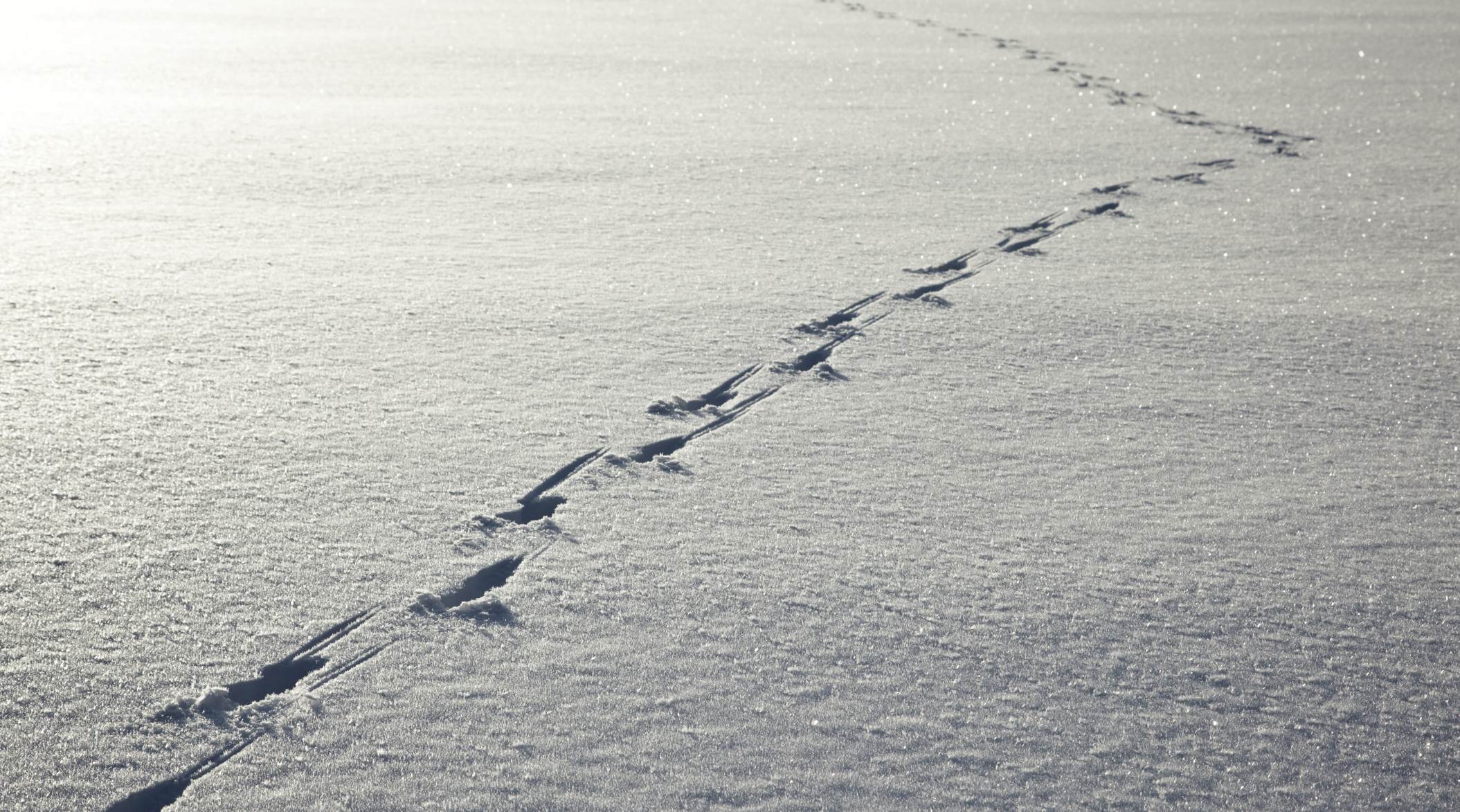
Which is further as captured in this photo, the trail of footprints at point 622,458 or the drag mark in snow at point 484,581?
the drag mark in snow at point 484,581

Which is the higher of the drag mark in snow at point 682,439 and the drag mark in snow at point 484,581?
the drag mark in snow at point 682,439

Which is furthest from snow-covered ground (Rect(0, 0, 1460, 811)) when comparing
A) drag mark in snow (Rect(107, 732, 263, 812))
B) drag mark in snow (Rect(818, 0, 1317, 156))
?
drag mark in snow (Rect(818, 0, 1317, 156))

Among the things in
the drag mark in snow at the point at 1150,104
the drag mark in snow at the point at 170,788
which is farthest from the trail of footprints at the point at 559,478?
the drag mark in snow at the point at 1150,104

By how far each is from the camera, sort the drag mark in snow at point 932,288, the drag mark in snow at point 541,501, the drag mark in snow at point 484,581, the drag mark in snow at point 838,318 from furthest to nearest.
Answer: the drag mark in snow at point 932,288 → the drag mark in snow at point 838,318 → the drag mark in snow at point 541,501 → the drag mark in snow at point 484,581

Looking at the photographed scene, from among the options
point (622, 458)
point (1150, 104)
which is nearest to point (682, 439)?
point (622, 458)

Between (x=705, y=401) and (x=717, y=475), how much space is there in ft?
1.18

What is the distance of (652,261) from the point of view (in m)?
3.25

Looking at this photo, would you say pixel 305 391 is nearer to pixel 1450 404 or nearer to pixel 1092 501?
pixel 1092 501

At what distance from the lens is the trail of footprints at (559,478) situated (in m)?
1.39

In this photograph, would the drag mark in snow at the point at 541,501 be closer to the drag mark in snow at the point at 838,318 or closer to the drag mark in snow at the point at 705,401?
the drag mark in snow at the point at 705,401

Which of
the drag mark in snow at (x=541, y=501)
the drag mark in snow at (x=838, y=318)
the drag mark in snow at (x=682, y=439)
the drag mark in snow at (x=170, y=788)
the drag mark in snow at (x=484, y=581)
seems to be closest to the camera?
the drag mark in snow at (x=170, y=788)

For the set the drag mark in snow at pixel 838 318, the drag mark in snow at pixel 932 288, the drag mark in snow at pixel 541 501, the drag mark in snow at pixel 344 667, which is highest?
the drag mark in snow at pixel 932 288

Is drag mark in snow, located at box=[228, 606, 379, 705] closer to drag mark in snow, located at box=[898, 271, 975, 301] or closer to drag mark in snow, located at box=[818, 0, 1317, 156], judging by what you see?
drag mark in snow, located at box=[898, 271, 975, 301]

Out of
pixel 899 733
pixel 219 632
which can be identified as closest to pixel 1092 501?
pixel 899 733
